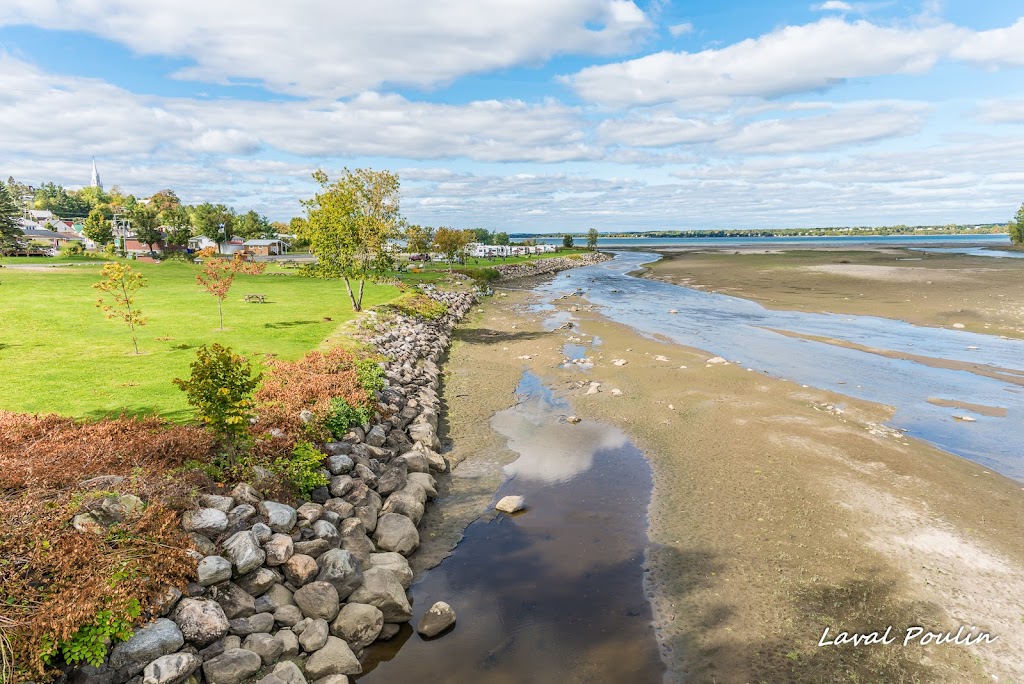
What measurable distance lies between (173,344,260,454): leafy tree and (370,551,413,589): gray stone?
4.43m

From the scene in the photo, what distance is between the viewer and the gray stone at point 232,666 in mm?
8281

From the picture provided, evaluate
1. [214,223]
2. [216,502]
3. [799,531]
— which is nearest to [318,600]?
[216,502]

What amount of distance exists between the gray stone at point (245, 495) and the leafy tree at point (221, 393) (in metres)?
1.35

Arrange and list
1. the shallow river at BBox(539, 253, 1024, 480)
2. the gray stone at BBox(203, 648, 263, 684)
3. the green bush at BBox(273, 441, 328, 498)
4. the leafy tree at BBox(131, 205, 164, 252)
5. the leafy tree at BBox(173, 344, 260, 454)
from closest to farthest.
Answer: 1. the gray stone at BBox(203, 648, 263, 684)
2. the leafy tree at BBox(173, 344, 260, 454)
3. the green bush at BBox(273, 441, 328, 498)
4. the shallow river at BBox(539, 253, 1024, 480)
5. the leafy tree at BBox(131, 205, 164, 252)

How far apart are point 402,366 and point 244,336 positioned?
26.5ft

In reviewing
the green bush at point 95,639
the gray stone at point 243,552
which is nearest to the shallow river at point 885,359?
the gray stone at point 243,552

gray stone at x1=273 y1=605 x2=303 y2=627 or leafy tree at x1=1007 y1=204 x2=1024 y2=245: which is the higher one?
leafy tree at x1=1007 y1=204 x2=1024 y2=245

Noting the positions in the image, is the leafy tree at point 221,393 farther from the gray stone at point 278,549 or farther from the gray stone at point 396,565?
the gray stone at point 396,565

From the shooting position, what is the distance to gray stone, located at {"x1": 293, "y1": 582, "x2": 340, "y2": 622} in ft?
33.1

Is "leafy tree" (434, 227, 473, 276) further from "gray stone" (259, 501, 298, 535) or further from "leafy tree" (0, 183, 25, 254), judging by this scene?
"gray stone" (259, 501, 298, 535)

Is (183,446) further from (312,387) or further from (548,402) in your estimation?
(548,402)

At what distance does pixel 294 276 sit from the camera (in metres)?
62.5

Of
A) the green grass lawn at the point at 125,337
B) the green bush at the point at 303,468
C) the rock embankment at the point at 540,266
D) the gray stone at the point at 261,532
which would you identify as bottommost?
the gray stone at the point at 261,532

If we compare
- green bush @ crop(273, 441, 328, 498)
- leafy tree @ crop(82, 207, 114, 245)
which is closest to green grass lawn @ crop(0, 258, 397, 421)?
green bush @ crop(273, 441, 328, 498)
